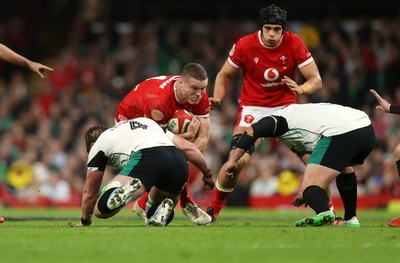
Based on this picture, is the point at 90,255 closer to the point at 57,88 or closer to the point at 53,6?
the point at 57,88

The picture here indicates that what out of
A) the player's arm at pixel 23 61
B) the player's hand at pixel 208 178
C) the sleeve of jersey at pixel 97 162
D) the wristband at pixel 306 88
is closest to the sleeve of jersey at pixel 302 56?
the wristband at pixel 306 88

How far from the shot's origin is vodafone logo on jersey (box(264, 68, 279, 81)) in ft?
42.1

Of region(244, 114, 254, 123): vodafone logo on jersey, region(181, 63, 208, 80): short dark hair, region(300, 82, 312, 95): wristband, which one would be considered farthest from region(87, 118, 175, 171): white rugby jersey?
region(244, 114, 254, 123): vodafone logo on jersey

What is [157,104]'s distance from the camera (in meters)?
11.8

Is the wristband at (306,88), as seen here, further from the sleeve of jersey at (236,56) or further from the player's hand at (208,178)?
the player's hand at (208,178)

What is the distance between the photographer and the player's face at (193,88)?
37.0 ft

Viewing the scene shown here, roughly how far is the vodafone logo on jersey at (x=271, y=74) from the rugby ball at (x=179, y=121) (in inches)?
55.3

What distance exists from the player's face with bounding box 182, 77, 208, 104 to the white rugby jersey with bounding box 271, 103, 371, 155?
1.06 metres

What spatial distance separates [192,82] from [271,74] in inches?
73.9

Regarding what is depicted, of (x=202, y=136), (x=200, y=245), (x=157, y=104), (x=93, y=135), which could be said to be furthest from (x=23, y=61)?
(x=200, y=245)

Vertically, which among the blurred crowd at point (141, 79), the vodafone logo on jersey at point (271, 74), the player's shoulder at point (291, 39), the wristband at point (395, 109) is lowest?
the blurred crowd at point (141, 79)

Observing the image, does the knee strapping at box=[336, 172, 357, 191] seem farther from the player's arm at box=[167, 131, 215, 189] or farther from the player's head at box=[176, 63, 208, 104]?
the player's head at box=[176, 63, 208, 104]

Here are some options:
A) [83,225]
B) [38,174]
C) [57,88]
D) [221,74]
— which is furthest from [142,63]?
[83,225]

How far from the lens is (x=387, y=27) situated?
2303 cm
